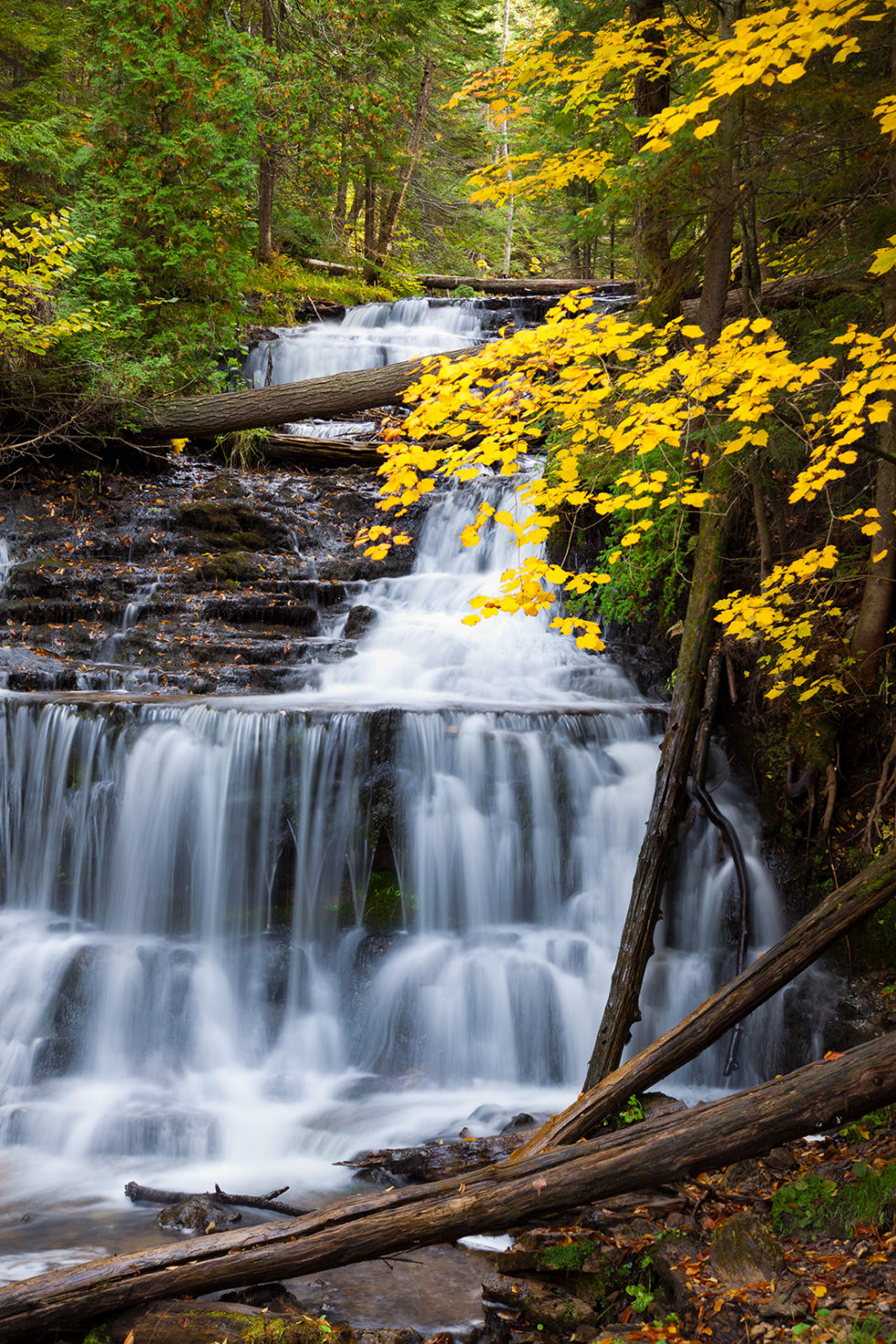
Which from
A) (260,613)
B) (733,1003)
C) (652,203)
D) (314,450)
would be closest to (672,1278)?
(733,1003)

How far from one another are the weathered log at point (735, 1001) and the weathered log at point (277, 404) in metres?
8.25

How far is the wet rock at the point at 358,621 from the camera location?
926 cm

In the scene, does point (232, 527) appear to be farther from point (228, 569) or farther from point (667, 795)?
point (667, 795)

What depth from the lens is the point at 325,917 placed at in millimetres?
6301

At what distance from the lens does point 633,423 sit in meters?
4.02

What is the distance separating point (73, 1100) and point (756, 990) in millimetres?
4032

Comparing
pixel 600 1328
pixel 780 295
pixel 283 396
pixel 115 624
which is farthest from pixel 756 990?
pixel 283 396

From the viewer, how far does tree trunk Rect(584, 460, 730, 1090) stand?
4.73 m

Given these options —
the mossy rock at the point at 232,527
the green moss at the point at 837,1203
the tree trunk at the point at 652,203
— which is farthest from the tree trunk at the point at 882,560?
the mossy rock at the point at 232,527

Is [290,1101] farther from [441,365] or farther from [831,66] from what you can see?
[831,66]

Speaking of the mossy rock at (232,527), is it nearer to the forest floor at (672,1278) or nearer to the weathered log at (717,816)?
the weathered log at (717,816)

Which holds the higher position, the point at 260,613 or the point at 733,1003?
the point at 260,613

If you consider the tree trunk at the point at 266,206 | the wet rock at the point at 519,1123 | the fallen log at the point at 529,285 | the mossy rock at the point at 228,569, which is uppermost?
the tree trunk at the point at 266,206

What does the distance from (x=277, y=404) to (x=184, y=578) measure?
2765 millimetres
